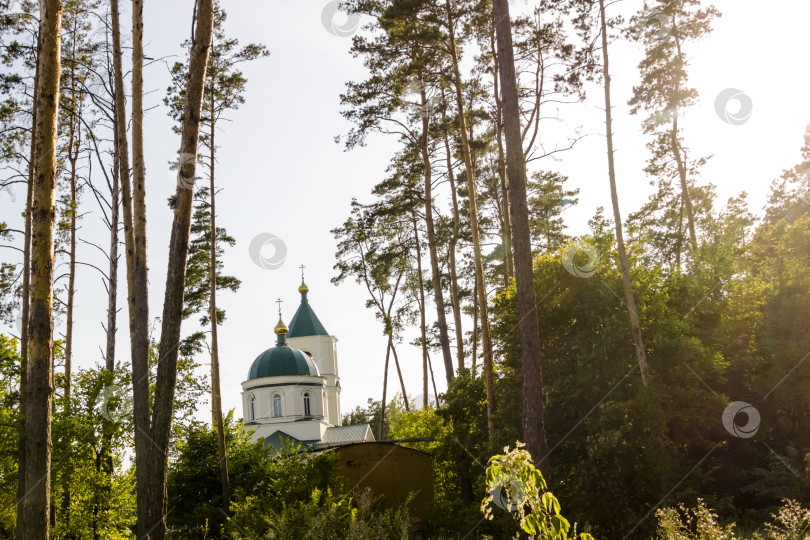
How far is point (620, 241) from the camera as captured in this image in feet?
51.0

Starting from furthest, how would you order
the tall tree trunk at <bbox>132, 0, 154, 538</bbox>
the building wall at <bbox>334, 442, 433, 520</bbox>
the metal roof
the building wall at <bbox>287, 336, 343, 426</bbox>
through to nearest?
the building wall at <bbox>287, 336, 343, 426</bbox>, the metal roof, the building wall at <bbox>334, 442, 433, 520</bbox>, the tall tree trunk at <bbox>132, 0, 154, 538</bbox>

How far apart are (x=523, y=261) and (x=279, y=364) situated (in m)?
35.0

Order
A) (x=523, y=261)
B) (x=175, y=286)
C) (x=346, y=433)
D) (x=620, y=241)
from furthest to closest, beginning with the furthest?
(x=346, y=433) < (x=620, y=241) < (x=523, y=261) < (x=175, y=286)

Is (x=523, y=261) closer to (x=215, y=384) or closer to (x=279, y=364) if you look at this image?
(x=215, y=384)

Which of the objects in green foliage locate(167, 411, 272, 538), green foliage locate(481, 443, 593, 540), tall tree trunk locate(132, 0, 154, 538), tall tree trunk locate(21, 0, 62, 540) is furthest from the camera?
green foliage locate(167, 411, 272, 538)

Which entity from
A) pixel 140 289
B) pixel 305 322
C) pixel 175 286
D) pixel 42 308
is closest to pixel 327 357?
pixel 305 322

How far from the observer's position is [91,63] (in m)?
17.7

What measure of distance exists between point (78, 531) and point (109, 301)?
25.8 feet

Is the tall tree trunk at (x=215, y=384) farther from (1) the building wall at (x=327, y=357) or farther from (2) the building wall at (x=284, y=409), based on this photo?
(1) the building wall at (x=327, y=357)

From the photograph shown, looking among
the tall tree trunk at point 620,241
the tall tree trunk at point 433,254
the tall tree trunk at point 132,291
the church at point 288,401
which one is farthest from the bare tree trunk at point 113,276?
the church at point 288,401

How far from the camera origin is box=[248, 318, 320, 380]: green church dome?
146 ft

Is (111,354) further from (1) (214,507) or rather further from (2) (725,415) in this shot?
(2) (725,415)

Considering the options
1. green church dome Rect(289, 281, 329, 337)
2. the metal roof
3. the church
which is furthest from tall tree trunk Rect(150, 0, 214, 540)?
green church dome Rect(289, 281, 329, 337)

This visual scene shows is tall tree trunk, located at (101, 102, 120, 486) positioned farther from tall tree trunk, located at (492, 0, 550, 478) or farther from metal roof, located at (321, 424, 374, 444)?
metal roof, located at (321, 424, 374, 444)
